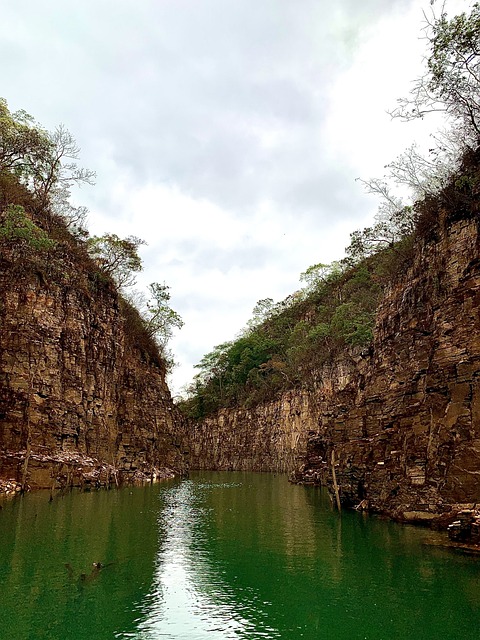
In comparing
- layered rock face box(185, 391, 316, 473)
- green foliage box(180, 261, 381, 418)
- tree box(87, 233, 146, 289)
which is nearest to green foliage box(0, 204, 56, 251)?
tree box(87, 233, 146, 289)

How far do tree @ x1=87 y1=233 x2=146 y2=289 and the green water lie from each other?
93.6ft

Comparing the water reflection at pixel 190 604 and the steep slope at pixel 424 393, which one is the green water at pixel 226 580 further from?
the steep slope at pixel 424 393

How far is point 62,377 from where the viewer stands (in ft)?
104

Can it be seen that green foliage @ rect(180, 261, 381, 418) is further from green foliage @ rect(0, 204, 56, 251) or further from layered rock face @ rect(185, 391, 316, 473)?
green foliage @ rect(0, 204, 56, 251)

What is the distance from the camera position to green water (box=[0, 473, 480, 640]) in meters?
8.49

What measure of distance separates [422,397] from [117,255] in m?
33.8

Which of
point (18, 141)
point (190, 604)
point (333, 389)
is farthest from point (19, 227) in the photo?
point (333, 389)

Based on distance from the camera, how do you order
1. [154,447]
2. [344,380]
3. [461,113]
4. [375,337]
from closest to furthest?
[461,113]
[375,337]
[154,447]
[344,380]

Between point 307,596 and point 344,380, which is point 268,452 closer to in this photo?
point 344,380

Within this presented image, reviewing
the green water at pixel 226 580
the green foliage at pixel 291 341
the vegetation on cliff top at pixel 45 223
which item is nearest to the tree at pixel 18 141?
the vegetation on cliff top at pixel 45 223

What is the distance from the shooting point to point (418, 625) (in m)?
8.75

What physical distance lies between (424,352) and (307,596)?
12788 mm

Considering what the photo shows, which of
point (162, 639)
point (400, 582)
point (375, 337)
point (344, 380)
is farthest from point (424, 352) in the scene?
point (344, 380)

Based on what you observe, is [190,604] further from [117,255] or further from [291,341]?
[291,341]
